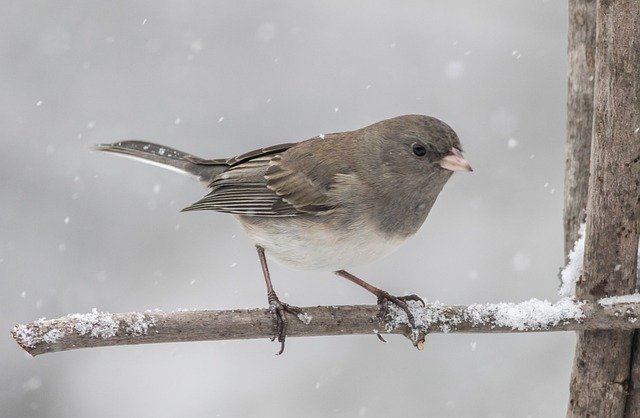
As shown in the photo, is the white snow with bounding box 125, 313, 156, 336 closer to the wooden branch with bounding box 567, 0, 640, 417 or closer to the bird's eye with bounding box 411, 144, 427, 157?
the bird's eye with bounding box 411, 144, 427, 157

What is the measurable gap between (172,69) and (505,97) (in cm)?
237

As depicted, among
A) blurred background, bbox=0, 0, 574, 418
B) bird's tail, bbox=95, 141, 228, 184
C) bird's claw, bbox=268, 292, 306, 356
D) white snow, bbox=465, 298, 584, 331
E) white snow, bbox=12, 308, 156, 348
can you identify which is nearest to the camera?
white snow, bbox=12, 308, 156, 348

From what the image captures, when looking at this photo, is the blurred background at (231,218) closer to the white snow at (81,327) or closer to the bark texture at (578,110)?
the bark texture at (578,110)

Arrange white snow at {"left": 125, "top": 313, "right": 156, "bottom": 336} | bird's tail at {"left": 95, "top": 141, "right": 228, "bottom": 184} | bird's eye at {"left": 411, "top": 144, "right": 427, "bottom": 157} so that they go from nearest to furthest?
1. white snow at {"left": 125, "top": 313, "right": 156, "bottom": 336}
2. bird's eye at {"left": 411, "top": 144, "right": 427, "bottom": 157}
3. bird's tail at {"left": 95, "top": 141, "right": 228, "bottom": 184}

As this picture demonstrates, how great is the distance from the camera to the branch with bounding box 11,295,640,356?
8.46 ft

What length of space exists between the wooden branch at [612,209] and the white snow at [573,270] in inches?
6.2

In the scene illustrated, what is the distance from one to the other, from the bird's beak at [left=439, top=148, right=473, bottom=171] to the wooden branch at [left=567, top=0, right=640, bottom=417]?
44cm

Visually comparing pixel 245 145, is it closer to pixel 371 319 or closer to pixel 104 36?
pixel 104 36

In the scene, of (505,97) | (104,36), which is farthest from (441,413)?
(104,36)

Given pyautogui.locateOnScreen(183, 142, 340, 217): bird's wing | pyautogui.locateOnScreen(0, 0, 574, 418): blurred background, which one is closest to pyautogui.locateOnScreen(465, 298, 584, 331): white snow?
pyautogui.locateOnScreen(183, 142, 340, 217): bird's wing

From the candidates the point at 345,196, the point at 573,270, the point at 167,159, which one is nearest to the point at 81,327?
the point at 345,196

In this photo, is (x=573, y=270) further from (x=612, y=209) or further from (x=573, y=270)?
(x=612, y=209)

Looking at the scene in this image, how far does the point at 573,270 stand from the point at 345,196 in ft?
2.84

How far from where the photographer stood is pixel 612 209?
9.15ft
